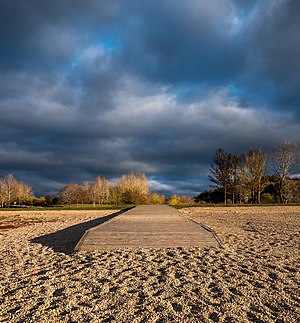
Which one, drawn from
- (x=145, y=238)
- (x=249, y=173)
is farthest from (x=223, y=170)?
(x=145, y=238)

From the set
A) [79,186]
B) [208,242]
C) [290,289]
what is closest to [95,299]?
[290,289]

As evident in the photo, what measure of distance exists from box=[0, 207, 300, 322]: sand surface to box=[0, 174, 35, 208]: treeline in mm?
61403

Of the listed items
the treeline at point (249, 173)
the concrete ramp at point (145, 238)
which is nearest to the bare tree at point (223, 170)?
the treeline at point (249, 173)

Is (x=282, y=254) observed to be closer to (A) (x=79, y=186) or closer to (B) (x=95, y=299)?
(B) (x=95, y=299)

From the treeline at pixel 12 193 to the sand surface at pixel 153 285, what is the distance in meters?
61.4

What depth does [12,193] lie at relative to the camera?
65875 millimetres

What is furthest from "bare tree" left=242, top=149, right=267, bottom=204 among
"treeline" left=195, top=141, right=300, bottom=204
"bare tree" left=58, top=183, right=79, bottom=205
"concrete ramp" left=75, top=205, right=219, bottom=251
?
"bare tree" left=58, top=183, right=79, bottom=205

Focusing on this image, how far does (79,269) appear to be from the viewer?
220 inches

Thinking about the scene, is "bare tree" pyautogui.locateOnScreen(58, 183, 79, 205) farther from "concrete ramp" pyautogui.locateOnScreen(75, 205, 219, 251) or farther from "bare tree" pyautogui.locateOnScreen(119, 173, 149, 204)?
"concrete ramp" pyautogui.locateOnScreen(75, 205, 219, 251)

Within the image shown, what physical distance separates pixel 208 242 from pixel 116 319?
4.63 metres

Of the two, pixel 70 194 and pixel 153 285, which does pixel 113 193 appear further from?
pixel 153 285

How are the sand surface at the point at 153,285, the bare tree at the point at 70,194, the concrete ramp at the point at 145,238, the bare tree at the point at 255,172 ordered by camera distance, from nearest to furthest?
the sand surface at the point at 153,285
the concrete ramp at the point at 145,238
the bare tree at the point at 255,172
the bare tree at the point at 70,194

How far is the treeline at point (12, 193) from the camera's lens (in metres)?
62.3

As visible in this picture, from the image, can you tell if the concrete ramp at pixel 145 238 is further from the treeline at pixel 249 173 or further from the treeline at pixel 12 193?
the treeline at pixel 12 193
